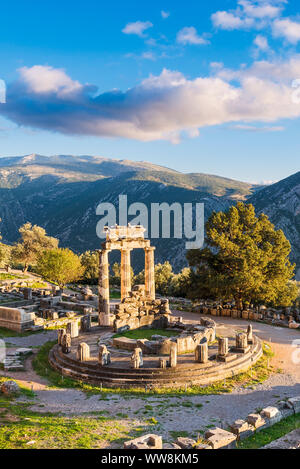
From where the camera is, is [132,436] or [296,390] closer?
[132,436]

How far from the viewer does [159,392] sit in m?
20.7

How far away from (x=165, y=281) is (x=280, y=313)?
20.9 m

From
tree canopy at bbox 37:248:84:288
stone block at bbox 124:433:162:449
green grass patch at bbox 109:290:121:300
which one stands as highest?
tree canopy at bbox 37:248:84:288

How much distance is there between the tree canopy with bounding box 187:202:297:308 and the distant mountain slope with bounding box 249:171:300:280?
203ft

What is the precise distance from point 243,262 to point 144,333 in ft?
43.6

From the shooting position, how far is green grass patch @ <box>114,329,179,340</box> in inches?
1174

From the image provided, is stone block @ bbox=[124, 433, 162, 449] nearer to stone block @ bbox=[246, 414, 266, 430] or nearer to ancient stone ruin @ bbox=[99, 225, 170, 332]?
stone block @ bbox=[246, 414, 266, 430]

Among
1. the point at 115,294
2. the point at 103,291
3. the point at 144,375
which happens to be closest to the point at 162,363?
the point at 144,375

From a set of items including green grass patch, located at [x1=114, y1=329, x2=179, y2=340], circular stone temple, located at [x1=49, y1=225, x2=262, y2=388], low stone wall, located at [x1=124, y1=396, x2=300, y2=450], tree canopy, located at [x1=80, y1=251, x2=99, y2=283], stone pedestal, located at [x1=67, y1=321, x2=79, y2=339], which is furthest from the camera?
tree canopy, located at [x1=80, y1=251, x2=99, y2=283]

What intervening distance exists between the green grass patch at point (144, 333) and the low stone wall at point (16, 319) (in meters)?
9.44

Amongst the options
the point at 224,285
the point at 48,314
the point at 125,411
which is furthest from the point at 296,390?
the point at 48,314

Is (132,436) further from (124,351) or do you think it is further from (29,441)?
(124,351)

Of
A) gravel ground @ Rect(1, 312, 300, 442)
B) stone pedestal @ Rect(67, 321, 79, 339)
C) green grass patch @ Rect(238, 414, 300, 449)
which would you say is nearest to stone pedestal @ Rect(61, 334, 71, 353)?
gravel ground @ Rect(1, 312, 300, 442)
